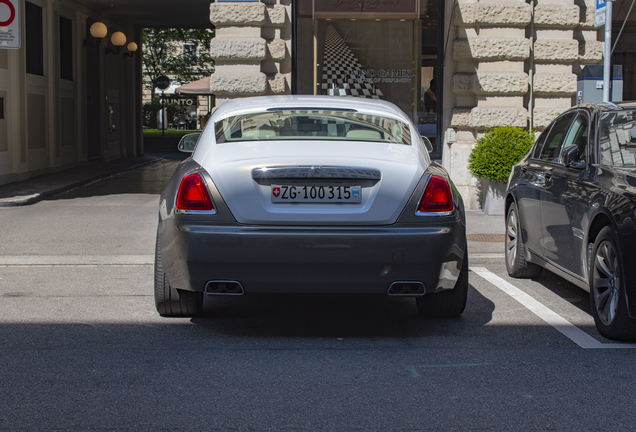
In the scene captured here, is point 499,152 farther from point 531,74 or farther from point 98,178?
point 98,178

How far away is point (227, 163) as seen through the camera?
16.0 feet

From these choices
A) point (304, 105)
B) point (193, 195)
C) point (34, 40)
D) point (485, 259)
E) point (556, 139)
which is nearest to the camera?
point (193, 195)

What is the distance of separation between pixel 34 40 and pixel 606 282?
47.1ft

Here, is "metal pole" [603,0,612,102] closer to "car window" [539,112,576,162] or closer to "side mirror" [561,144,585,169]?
"car window" [539,112,576,162]

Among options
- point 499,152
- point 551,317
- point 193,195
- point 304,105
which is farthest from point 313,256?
point 499,152

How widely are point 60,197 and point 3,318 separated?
26.7 ft

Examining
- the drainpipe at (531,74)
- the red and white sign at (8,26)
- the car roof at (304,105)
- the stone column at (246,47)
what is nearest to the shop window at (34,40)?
the red and white sign at (8,26)

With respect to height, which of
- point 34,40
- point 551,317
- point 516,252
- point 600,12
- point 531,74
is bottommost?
point 551,317

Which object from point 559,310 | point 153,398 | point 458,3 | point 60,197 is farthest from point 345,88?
point 153,398

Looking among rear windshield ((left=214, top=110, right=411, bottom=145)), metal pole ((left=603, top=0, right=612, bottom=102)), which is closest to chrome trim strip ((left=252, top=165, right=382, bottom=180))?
rear windshield ((left=214, top=110, right=411, bottom=145))

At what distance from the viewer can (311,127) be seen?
548 cm

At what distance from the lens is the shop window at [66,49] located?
1895cm

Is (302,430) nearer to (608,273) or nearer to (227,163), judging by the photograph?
(227,163)

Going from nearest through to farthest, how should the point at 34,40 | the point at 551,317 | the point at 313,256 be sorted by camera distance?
1. the point at 313,256
2. the point at 551,317
3. the point at 34,40
